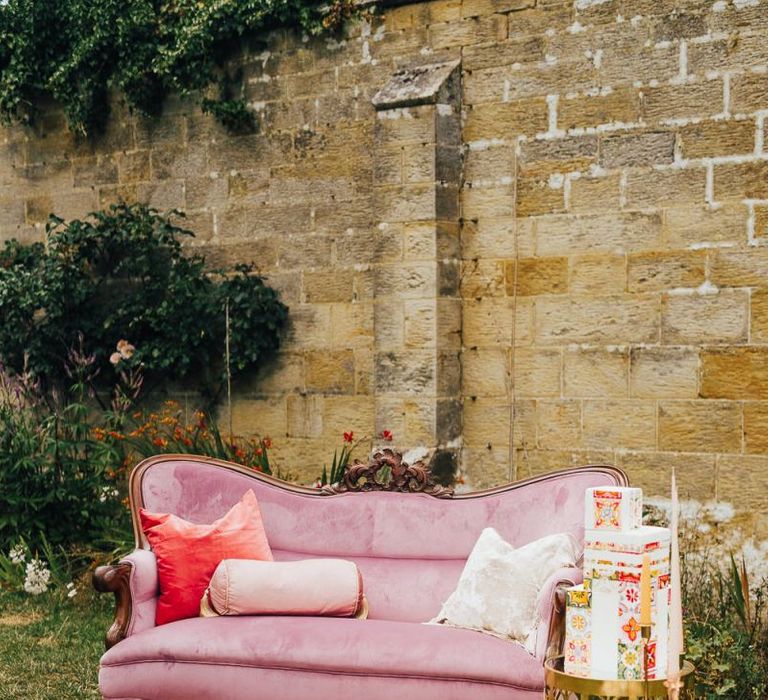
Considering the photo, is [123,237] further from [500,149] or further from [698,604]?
[698,604]

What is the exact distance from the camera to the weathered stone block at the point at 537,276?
6.51 meters

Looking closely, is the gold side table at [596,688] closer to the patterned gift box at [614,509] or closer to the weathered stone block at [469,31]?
the patterned gift box at [614,509]

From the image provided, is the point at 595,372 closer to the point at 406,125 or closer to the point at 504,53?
the point at 406,125

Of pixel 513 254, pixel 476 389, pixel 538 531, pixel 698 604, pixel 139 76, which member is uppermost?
pixel 139 76

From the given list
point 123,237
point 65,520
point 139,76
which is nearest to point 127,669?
point 65,520

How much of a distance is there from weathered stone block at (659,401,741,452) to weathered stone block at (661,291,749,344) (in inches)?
13.6

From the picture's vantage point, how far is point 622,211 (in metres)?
6.32

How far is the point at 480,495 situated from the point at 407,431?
216cm

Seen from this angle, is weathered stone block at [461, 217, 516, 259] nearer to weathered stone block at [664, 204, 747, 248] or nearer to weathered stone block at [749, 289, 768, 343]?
weathered stone block at [664, 204, 747, 248]

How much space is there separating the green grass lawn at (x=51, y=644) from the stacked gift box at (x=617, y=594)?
9.03 feet

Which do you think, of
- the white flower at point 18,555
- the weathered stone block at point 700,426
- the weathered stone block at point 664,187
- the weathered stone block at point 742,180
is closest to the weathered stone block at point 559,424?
the weathered stone block at point 700,426

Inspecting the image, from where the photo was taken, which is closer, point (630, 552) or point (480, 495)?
point (630, 552)

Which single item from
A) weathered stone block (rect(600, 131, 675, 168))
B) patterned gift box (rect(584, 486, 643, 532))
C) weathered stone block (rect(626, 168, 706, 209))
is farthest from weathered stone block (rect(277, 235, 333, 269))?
patterned gift box (rect(584, 486, 643, 532))

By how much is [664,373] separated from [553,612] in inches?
106
